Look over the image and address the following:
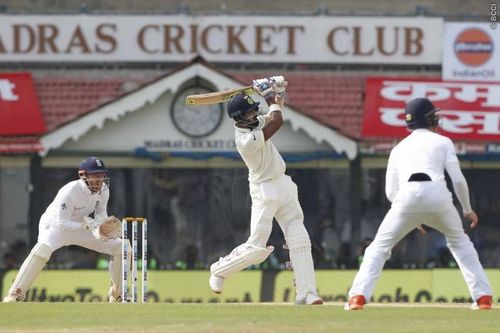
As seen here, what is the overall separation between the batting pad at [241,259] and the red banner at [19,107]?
36.1 ft

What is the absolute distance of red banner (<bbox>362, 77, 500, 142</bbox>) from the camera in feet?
88.6

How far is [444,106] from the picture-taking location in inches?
1070

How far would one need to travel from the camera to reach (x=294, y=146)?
27.6m

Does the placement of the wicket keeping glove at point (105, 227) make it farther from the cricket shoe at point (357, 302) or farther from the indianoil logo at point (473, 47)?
the indianoil logo at point (473, 47)

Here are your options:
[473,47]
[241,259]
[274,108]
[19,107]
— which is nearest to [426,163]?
[274,108]

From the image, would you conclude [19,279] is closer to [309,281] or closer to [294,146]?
[309,281]

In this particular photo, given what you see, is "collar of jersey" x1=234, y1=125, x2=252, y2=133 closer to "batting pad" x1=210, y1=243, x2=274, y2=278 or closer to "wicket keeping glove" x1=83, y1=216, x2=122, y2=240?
"batting pad" x1=210, y1=243, x2=274, y2=278

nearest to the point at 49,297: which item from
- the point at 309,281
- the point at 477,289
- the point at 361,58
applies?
the point at 361,58

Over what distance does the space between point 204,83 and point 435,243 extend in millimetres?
4503

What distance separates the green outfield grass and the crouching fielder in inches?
73.9

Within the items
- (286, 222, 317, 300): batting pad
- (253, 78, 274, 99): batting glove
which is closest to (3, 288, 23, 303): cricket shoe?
(286, 222, 317, 300): batting pad

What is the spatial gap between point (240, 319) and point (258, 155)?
8.14ft

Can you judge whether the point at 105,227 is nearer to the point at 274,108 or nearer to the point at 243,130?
the point at 243,130

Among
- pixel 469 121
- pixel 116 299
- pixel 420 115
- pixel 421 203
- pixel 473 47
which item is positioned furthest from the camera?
pixel 473 47
